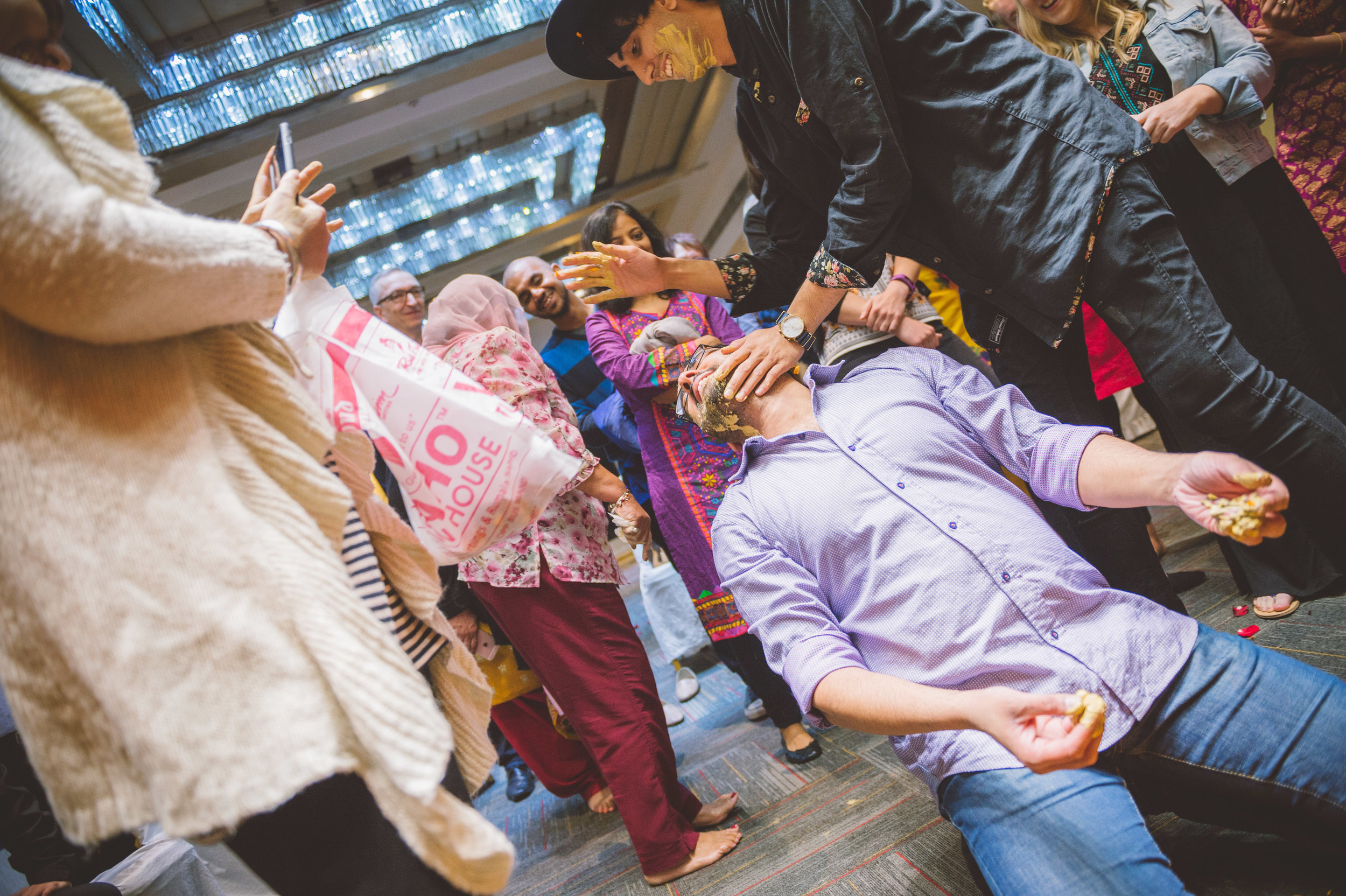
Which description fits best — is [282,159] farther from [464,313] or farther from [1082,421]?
[1082,421]

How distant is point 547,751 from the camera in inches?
90.4

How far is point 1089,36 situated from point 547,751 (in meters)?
2.54

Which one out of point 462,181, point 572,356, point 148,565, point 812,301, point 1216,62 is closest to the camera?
point 148,565

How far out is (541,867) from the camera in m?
1.97

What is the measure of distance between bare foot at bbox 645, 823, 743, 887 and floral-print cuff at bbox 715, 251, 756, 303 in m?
1.28

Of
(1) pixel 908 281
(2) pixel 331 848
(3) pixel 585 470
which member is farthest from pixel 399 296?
(2) pixel 331 848

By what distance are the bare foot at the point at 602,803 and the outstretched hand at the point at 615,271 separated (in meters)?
1.62

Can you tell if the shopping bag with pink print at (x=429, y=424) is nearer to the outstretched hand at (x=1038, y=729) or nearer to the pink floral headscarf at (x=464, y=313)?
the outstretched hand at (x=1038, y=729)

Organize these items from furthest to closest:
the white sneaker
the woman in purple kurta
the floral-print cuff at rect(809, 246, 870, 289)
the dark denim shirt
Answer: the white sneaker → the woman in purple kurta → the floral-print cuff at rect(809, 246, 870, 289) → the dark denim shirt

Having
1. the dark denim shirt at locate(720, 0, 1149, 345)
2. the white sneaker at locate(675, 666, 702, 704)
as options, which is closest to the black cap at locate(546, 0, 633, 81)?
the dark denim shirt at locate(720, 0, 1149, 345)

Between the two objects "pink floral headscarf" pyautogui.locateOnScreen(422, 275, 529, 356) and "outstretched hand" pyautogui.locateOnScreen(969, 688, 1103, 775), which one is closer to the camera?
"outstretched hand" pyautogui.locateOnScreen(969, 688, 1103, 775)

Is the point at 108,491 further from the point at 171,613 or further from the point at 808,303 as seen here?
the point at 808,303

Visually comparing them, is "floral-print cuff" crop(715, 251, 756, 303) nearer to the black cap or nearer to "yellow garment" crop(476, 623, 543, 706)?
the black cap

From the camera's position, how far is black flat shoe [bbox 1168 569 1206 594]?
196cm
